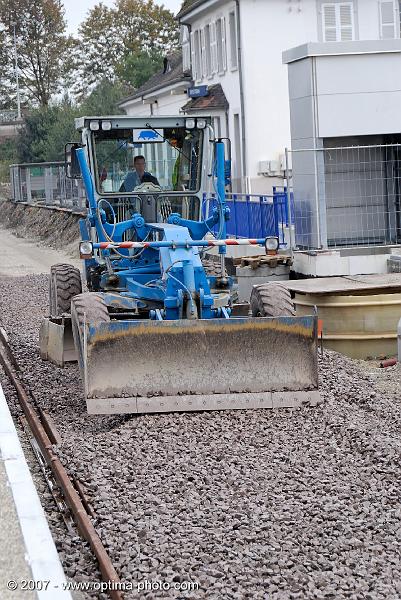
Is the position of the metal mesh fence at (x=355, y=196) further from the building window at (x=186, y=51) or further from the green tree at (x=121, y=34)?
the green tree at (x=121, y=34)

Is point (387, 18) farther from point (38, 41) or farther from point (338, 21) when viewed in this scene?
point (38, 41)

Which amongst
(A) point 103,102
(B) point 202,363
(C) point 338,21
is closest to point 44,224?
(C) point 338,21

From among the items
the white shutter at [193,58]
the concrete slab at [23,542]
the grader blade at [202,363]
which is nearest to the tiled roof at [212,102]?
the white shutter at [193,58]

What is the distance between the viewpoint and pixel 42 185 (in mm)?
53906

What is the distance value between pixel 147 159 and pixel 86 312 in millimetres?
2850

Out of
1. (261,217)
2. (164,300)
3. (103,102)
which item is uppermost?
(103,102)

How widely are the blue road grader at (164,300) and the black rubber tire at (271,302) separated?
0.04 feet

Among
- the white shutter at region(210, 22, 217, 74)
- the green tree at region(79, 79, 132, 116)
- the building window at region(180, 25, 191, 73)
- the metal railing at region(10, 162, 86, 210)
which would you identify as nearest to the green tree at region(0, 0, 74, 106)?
the green tree at region(79, 79, 132, 116)

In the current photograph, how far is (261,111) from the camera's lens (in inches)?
1526

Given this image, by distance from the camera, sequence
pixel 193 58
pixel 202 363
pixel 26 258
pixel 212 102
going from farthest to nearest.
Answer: pixel 193 58, pixel 212 102, pixel 26 258, pixel 202 363

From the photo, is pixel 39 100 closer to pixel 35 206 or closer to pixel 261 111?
pixel 35 206

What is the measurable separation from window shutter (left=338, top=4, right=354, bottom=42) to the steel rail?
2888 cm

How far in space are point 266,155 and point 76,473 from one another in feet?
102

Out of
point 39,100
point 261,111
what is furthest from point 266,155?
point 39,100
